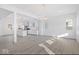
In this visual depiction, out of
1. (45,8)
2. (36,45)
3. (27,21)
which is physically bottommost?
(36,45)

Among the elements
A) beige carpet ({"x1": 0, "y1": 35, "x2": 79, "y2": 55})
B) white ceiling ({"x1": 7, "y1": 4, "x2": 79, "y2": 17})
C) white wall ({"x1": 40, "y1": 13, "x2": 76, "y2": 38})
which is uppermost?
white ceiling ({"x1": 7, "y1": 4, "x2": 79, "y2": 17})

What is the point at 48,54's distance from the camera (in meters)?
2.05

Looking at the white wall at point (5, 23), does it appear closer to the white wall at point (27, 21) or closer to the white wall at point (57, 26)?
the white wall at point (27, 21)

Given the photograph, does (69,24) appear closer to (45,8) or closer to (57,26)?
(57,26)

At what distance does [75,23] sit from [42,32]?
70 cm

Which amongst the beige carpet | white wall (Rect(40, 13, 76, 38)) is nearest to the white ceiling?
white wall (Rect(40, 13, 76, 38))

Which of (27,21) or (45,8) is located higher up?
(45,8)

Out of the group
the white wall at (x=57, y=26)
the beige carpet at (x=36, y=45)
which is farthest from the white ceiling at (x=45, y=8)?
the beige carpet at (x=36, y=45)

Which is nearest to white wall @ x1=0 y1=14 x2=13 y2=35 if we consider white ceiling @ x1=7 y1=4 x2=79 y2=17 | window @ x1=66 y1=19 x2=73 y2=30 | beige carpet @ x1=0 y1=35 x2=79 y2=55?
beige carpet @ x1=0 y1=35 x2=79 y2=55

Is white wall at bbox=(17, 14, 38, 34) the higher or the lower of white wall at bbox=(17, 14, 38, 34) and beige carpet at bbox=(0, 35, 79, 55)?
the higher

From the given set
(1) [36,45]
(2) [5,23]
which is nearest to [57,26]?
(1) [36,45]

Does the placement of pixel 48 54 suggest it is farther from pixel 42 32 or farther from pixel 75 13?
pixel 75 13

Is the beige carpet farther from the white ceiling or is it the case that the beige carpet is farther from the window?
the white ceiling

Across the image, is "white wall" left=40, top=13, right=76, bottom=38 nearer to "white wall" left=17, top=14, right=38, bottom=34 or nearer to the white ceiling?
the white ceiling
